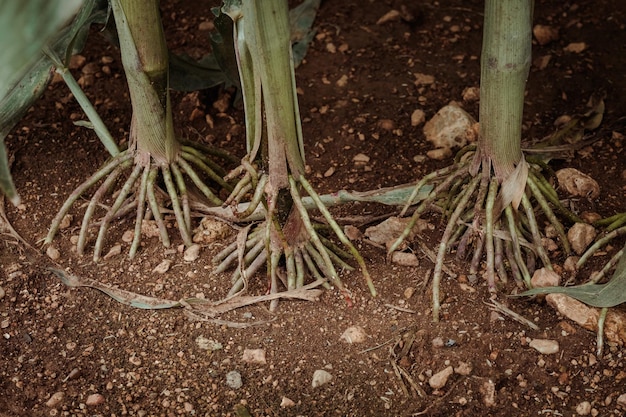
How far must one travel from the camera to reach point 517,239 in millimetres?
1527

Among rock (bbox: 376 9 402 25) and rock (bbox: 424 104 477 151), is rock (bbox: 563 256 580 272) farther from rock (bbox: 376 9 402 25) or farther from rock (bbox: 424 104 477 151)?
rock (bbox: 376 9 402 25)

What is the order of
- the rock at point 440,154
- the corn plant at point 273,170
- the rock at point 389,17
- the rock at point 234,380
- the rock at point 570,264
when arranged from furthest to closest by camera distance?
the rock at point 389,17 → the rock at point 440,154 → the rock at point 570,264 → the rock at point 234,380 → the corn plant at point 273,170

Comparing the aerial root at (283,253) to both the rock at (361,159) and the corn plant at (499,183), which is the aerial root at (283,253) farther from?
the rock at (361,159)

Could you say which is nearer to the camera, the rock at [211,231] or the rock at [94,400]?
the rock at [94,400]

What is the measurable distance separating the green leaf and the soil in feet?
0.32

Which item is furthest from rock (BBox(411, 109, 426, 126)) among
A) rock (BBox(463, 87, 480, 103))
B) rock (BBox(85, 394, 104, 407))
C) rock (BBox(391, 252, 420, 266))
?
rock (BBox(85, 394, 104, 407))

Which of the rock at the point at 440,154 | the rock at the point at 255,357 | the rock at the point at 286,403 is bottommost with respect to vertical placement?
the rock at the point at 440,154

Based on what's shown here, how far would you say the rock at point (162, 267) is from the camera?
1621 mm

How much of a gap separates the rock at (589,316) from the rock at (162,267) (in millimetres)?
659

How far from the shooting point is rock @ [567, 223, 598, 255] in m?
1.58

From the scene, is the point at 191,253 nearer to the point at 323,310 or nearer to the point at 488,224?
the point at 323,310

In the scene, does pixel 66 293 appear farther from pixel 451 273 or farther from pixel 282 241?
pixel 451 273

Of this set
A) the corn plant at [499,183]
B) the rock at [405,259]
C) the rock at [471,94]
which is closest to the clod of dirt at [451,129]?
the rock at [471,94]

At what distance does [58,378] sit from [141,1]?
2.05ft
